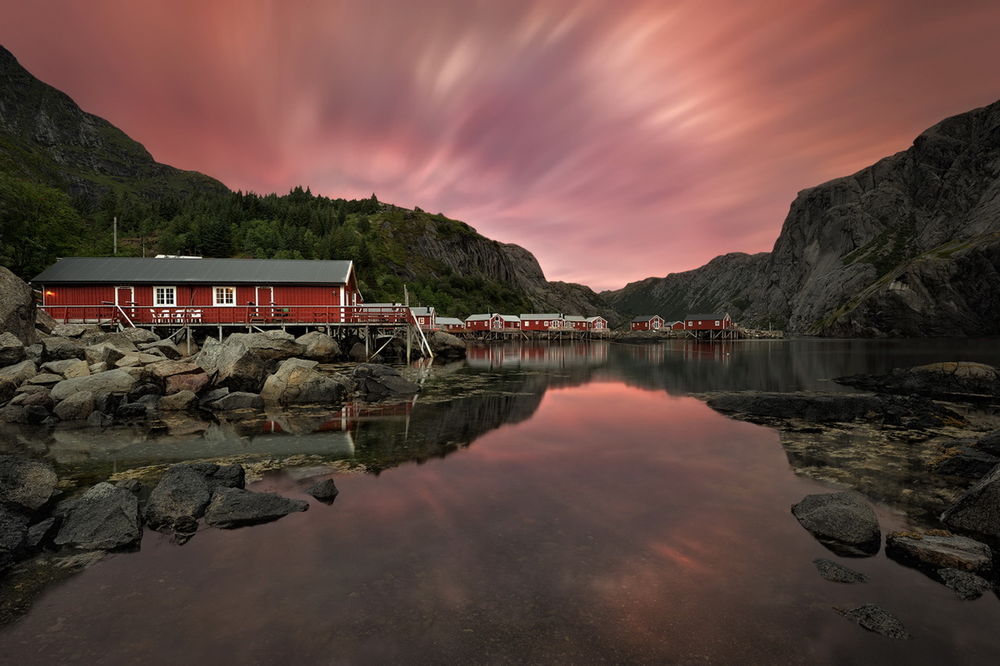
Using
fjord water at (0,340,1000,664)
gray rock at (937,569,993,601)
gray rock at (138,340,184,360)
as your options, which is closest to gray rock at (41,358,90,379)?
gray rock at (138,340,184,360)

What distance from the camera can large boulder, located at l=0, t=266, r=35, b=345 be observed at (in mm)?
24747

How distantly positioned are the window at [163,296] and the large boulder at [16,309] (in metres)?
18.1

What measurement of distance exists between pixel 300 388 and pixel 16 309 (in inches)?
666

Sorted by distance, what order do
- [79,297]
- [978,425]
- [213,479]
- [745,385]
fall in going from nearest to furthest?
[213,479] → [978,425] → [745,385] → [79,297]

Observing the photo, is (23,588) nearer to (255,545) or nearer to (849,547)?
(255,545)

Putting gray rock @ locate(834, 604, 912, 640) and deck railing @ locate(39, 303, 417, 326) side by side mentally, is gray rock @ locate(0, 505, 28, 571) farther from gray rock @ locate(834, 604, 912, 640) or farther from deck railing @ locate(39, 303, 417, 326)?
deck railing @ locate(39, 303, 417, 326)

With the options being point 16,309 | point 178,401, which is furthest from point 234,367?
point 16,309

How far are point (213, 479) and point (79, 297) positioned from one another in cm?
4706

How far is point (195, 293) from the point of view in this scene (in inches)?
1763

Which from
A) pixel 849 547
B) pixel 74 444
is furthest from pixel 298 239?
pixel 849 547

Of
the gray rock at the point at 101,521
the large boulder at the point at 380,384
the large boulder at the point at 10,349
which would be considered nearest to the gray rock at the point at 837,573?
the gray rock at the point at 101,521

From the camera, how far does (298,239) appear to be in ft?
385

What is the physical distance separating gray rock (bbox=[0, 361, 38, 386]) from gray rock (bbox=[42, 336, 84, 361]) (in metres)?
3.20

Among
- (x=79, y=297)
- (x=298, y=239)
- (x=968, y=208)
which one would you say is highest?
(x=968, y=208)
